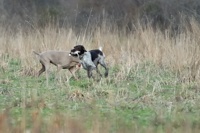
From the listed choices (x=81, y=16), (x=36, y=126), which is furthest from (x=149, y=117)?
(x=81, y=16)

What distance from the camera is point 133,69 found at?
11805mm

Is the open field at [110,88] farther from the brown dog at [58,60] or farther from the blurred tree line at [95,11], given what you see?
the blurred tree line at [95,11]

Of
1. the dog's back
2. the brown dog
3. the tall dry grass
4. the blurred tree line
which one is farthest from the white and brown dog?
the blurred tree line

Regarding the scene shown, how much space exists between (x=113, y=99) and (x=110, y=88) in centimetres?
110

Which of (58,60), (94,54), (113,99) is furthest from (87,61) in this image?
(113,99)

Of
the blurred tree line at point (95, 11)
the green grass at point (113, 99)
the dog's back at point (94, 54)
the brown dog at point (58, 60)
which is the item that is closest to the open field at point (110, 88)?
the green grass at point (113, 99)

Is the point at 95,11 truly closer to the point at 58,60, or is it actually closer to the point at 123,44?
the point at 123,44

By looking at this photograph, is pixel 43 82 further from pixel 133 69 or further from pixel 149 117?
pixel 149 117

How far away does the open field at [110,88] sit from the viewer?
18.5ft

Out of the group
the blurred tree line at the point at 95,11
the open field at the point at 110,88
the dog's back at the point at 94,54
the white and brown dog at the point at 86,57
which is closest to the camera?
the open field at the point at 110,88

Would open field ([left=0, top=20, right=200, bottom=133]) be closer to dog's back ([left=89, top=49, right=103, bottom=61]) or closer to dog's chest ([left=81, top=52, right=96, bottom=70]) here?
dog's chest ([left=81, top=52, right=96, bottom=70])

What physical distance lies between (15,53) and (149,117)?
8344mm

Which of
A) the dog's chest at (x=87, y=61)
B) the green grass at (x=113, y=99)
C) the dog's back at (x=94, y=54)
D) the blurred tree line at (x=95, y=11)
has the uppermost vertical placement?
the blurred tree line at (x=95, y=11)

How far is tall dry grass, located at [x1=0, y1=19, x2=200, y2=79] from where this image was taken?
1238 cm
